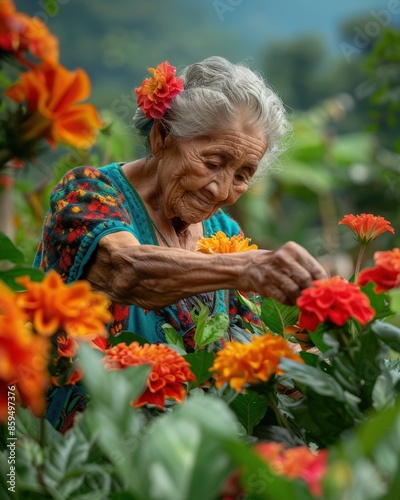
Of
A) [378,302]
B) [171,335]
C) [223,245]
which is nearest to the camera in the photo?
[378,302]

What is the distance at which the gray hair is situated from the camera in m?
1.65


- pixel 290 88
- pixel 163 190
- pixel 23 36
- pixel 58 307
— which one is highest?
pixel 23 36

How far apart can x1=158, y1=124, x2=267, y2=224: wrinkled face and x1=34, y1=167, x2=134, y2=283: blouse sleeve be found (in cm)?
12

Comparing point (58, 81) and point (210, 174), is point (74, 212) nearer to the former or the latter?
point (210, 174)

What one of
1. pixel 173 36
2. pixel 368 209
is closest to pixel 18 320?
pixel 368 209

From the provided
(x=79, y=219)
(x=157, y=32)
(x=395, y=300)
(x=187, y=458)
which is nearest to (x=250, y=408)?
(x=395, y=300)

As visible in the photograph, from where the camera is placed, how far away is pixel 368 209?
10.0m

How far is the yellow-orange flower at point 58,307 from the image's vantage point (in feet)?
2.66

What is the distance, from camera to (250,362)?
0.96m

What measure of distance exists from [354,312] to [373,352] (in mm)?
86

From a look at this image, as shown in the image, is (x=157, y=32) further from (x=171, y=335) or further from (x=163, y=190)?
(x=171, y=335)

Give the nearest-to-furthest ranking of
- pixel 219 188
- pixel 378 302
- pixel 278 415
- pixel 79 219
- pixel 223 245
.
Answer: pixel 278 415 < pixel 378 302 < pixel 223 245 < pixel 79 219 < pixel 219 188

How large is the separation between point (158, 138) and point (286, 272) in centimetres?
69

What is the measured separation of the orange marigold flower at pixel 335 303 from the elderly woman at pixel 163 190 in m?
0.44
